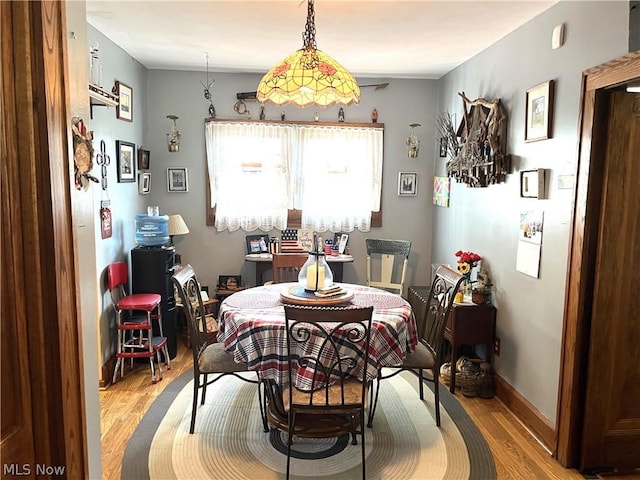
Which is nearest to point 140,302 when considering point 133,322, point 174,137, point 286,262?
point 133,322

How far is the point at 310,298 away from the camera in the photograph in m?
2.89

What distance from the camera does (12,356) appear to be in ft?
3.55

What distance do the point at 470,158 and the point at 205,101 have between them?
2592mm

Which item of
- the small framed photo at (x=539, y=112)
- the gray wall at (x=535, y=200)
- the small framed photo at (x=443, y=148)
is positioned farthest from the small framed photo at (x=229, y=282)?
the small framed photo at (x=539, y=112)

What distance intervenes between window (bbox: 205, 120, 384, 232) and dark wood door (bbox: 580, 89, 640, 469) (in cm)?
269

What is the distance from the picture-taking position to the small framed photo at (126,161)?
12.7ft

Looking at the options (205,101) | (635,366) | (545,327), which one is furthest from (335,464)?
(205,101)

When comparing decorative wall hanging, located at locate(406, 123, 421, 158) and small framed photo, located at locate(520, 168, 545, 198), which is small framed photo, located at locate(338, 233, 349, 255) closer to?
decorative wall hanging, located at locate(406, 123, 421, 158)

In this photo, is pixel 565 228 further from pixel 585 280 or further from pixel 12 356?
pixel 12 356

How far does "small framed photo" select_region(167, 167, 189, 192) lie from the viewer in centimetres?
478

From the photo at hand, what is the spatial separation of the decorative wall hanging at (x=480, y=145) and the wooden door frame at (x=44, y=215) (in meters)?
2.93

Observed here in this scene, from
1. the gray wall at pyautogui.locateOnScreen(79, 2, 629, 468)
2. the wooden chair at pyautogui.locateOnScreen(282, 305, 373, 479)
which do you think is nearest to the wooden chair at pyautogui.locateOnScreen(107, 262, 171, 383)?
the gray wall at pyautogui.locateOnScreen(79, 2, 629, 468)

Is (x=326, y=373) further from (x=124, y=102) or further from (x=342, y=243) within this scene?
(x=124, y=102)

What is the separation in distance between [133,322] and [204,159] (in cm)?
184
